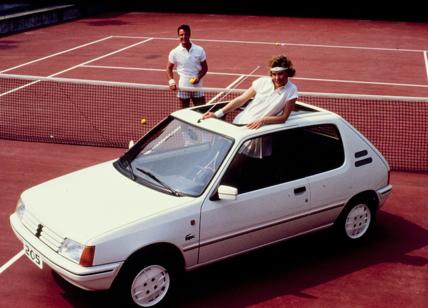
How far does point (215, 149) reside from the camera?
710 cm

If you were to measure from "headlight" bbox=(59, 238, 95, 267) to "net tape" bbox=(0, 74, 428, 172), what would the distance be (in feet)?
16.1

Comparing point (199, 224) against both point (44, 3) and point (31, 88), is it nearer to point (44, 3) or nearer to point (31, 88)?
point (31, 88)

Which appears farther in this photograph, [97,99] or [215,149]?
[97,99]

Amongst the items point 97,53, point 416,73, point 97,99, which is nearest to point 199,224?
point 97,99

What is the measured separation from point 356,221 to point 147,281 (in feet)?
9.31

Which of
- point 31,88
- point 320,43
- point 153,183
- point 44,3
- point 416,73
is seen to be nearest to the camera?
point 153,183

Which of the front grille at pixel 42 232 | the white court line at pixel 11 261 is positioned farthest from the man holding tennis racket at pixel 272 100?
the white court line at pixel 11 261

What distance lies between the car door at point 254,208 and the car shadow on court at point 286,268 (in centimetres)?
39

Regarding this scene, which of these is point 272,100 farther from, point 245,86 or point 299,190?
point 245,86

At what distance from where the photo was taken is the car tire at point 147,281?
6.24m


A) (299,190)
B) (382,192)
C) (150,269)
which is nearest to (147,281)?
(150,269)

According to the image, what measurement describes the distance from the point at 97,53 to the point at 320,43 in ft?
26.1

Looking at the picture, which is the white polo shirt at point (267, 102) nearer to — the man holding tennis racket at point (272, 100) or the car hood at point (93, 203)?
the man holding tennis racket at point (272, 100)

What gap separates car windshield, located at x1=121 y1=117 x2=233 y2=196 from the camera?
6895 mm
